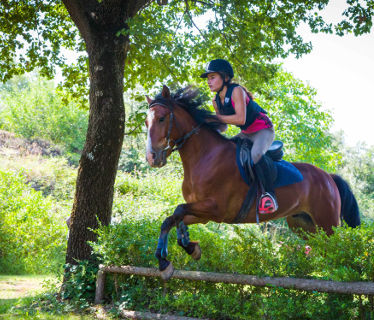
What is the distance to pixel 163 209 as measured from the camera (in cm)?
1048

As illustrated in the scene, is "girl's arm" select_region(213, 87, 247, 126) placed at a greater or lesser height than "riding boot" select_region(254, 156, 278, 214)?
greater

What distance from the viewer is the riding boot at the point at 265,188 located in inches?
185

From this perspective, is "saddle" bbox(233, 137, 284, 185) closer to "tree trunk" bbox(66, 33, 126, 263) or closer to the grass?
"tree trunk" bbox(66, 33, 126, 263)

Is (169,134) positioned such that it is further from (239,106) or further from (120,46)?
(120,46)

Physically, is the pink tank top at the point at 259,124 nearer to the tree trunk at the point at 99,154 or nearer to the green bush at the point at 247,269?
the green bush at the point at 247,269

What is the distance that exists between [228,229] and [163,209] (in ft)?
10.3

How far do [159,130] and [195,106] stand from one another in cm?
91

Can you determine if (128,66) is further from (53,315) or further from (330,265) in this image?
(330,265)

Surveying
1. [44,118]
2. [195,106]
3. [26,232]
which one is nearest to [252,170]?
[195,106]

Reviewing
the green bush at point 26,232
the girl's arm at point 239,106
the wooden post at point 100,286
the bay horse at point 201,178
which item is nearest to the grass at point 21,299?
the wooden post at point 100,286

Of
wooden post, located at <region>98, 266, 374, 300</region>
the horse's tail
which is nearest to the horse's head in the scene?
wooden post, located at <region>98, 266, 374, 300</region>

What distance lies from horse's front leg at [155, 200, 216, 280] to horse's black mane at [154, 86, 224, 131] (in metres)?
1.18

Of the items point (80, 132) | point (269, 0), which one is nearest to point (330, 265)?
point (269, 0)

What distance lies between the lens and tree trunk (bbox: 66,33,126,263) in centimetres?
614
